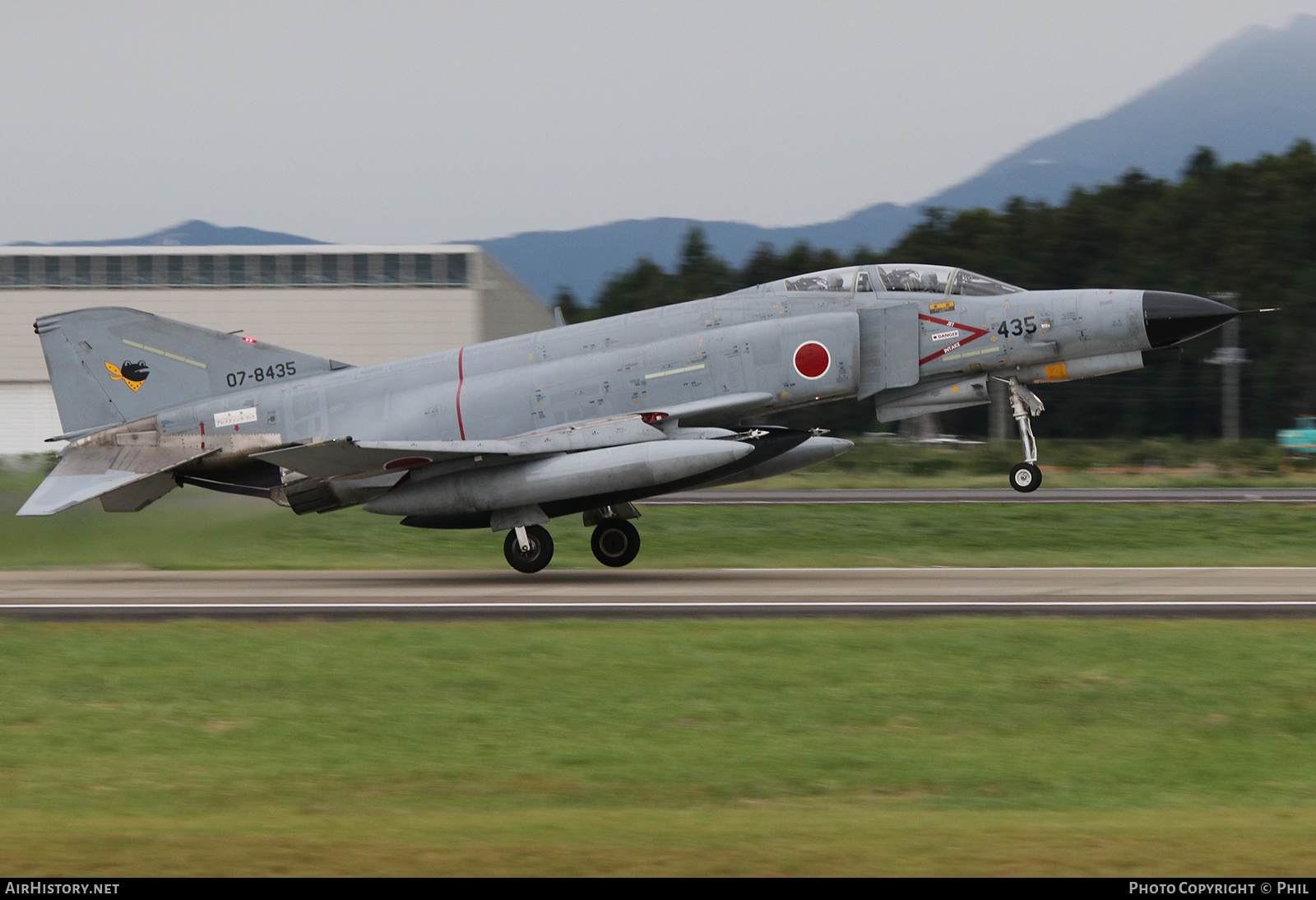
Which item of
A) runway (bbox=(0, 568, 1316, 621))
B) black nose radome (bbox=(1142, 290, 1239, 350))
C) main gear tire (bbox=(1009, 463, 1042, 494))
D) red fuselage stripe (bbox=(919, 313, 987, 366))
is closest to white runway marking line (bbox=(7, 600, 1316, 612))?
runway (bbox=(0, 568, 1316, 621))

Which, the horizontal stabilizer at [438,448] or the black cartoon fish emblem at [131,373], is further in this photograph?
the black cartoon fish emblem at [131,373]

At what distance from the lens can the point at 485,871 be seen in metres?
5.65

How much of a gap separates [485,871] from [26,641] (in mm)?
8663

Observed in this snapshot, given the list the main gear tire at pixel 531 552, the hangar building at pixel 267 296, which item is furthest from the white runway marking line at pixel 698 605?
the hangar building at pixel 267 296

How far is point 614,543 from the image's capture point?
19.3 m

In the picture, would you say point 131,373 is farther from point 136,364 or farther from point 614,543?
point 614,543

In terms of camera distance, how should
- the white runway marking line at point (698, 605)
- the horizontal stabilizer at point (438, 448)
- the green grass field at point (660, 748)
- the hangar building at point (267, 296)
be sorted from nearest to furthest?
the green grass field at point (660, 748) < the white runway marking line at point (698, 605) < the horizontal stabilizer at point (438, 448) < the hangar building at point (267, 296)

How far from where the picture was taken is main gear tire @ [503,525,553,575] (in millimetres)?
18156

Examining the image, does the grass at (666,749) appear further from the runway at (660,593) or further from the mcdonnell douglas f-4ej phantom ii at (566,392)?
the mcdonnell douglas f-4ej phantom ii at (566,392)

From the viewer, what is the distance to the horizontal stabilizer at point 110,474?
1783cm

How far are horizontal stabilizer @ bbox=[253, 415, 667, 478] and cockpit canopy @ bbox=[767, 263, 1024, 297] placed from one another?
114 inches

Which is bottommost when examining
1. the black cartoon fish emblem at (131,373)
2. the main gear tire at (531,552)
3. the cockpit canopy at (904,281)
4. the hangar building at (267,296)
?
the main gear tire at (531,552)

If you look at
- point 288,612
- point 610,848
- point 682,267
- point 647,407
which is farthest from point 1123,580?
point 682,267

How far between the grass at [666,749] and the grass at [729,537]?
243 inches
